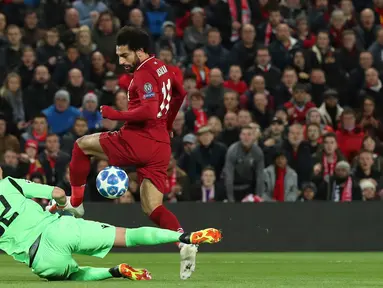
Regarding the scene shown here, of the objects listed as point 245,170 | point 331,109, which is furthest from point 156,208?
point 331,109

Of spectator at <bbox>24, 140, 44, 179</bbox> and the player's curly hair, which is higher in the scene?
the player's curly hair

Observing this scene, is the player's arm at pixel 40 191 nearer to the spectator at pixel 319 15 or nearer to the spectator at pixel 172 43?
the spectator at pixel 172 43

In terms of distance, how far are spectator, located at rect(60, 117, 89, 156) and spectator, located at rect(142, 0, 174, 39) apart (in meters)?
3.55

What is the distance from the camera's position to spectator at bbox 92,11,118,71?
2009 cm

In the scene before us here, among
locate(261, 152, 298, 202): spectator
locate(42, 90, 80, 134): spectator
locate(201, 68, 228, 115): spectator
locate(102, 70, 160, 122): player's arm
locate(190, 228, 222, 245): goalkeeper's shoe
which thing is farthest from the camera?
locate(201, 68, 228, 115): spectator

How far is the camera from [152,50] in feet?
66.4

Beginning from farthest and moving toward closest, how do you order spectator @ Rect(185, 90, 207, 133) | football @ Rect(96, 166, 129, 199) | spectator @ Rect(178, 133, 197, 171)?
spectator @ Rect(185, 90, 207, 133) → spectator @ Rect(178, 133, 197, 171) → football @ Rect(96, 166, 129, 199)

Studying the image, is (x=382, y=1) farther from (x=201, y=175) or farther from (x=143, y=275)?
(x=143, y=275)

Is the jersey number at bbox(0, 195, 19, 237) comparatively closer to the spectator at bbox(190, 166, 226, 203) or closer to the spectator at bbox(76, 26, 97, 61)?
the spectator at bbox(190, 166, 226, 203)

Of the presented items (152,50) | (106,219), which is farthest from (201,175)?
(152,50)

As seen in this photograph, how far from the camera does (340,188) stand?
17.5 meters

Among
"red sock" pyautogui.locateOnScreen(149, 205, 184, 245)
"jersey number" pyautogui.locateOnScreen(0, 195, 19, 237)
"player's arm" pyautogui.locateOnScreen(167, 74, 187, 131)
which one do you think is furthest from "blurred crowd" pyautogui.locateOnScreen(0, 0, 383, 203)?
"jersey number" pyautogui.locateOnScreen(0, 195, 19, 237)

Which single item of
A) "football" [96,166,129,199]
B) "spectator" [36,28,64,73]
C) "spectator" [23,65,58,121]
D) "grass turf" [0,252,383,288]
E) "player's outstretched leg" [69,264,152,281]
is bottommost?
"grass turf" [0,252,383,288]

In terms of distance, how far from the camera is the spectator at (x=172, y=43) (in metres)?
20.2
